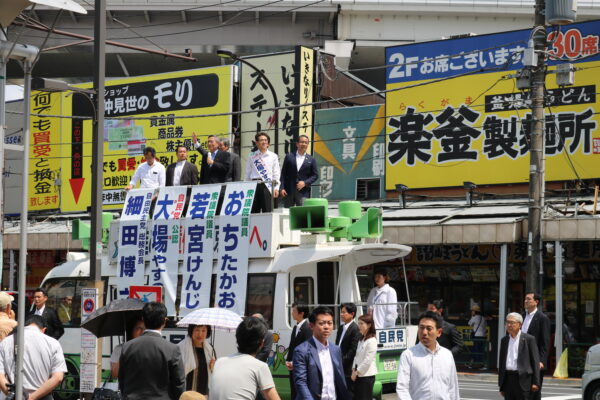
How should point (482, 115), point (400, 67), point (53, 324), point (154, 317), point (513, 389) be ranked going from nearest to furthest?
1. point (154, 317)
2. point (513, 389)
3. point (53, 324)
4. point (482, 115)
5. point (400, 67)

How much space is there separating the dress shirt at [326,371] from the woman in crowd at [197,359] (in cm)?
163

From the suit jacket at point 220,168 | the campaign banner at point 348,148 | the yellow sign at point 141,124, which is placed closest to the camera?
the suit jacket at point 220,168

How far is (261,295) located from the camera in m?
16.2

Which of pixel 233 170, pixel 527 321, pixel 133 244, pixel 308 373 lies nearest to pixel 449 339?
pixel 527 321

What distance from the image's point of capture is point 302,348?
30.2ft

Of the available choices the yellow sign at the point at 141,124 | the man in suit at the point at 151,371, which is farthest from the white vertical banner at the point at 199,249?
the yellow sign at the point at 141,124

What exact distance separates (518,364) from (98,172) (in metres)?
7.36

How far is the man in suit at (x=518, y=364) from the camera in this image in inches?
518

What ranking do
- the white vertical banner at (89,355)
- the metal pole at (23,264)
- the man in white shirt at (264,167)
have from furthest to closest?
1. the man in white shirt at (264,167)
2. the white vertical banner at (89,355)
3. the metal pole at (23,264)

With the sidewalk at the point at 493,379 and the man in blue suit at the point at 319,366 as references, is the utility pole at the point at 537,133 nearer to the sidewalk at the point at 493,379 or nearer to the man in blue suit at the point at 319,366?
the sidewalk at the point at 493,379

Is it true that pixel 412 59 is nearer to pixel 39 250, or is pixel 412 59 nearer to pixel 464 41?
pixel 464 41

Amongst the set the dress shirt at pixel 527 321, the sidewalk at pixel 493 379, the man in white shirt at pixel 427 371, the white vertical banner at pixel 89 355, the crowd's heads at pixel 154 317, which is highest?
the crowd's heads at pixel 154 317

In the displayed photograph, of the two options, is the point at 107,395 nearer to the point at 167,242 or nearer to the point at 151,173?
the point at 167,242

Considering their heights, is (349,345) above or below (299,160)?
below
